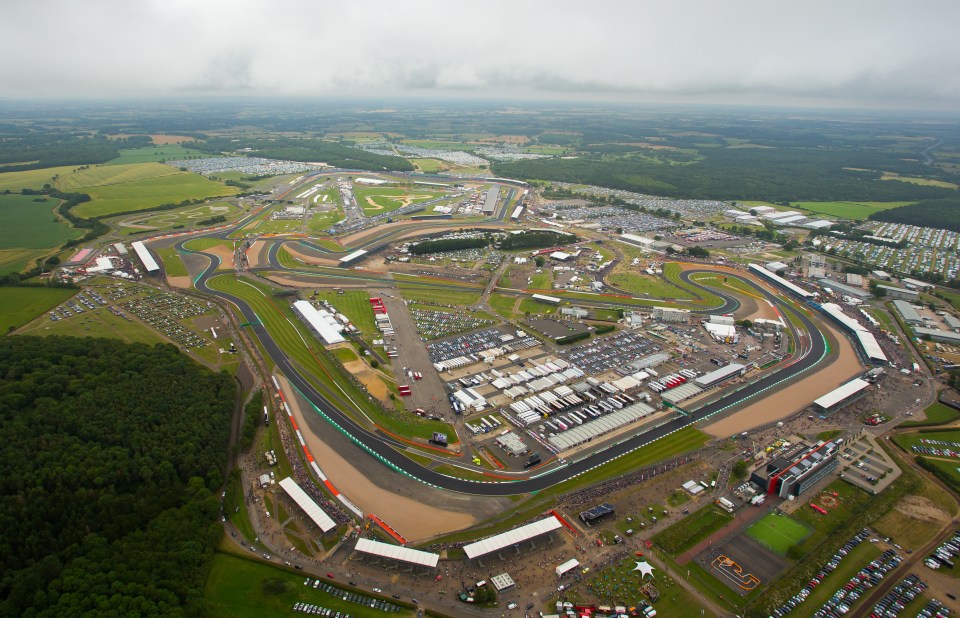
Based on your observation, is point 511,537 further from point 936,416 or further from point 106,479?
point 936,416

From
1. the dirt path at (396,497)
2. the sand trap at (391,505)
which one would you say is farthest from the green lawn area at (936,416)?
the sand trap at (391,505)

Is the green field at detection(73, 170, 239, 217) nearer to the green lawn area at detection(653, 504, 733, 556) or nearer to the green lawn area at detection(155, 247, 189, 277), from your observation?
the green lawn area at detection(155, 247, 189, 277)

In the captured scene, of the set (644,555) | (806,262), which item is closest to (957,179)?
(806,262)

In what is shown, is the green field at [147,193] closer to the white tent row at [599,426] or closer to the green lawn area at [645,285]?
the green lawn area at [645,285]

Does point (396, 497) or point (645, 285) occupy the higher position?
point (396, 497)

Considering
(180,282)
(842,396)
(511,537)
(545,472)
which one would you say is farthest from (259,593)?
(180,282)
